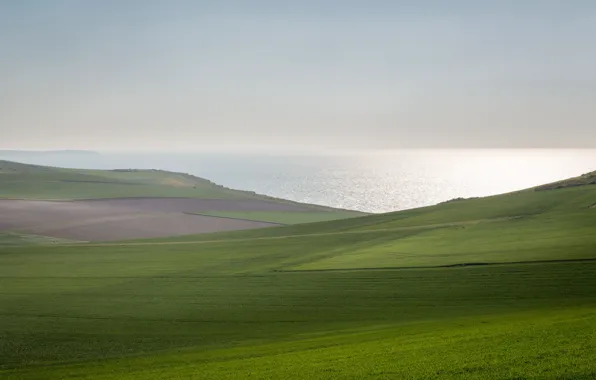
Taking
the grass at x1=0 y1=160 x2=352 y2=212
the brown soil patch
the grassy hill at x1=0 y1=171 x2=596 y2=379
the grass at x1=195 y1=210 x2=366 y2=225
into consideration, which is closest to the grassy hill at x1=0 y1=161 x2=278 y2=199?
the grass at x1=0 y1=160 x2=352 y2=212

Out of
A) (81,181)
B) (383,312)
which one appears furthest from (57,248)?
(81,181)

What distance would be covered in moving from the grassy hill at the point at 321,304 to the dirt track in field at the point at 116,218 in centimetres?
1903

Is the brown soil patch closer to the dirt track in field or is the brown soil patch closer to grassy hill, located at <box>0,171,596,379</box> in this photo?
the dirt track in field

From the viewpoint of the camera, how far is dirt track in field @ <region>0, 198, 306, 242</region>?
3376 inches

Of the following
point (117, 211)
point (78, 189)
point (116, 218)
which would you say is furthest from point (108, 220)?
point (78, 189)

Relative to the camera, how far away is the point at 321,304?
38.6 m

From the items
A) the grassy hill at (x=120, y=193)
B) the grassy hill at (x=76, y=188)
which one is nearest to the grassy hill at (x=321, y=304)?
the grassy hill at (x=120, y=193)

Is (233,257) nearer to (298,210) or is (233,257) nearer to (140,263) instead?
(140,263)

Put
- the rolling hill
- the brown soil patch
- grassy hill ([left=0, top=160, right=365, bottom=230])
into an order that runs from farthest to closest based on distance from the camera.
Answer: grassy hill ([left=0, top=160, right=365, bottom=230]), the rolling hill, the brown soil patch

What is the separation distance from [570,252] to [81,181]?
13372 cm

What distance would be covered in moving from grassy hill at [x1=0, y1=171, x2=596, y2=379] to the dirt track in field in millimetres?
19033

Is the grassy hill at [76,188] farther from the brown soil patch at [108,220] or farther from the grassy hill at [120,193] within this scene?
the brown soil patch at [108,220]

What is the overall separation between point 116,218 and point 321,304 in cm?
6892

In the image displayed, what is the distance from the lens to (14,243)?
73.8m
